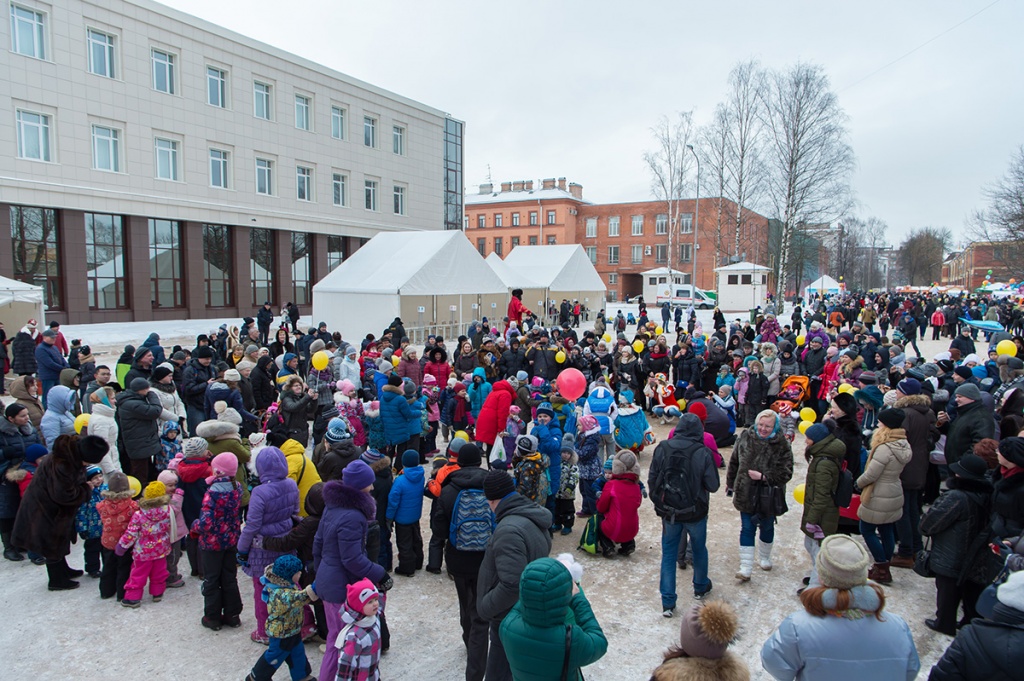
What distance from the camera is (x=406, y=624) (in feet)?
15.7

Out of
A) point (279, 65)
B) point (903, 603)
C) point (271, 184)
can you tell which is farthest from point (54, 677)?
point (279, 65)

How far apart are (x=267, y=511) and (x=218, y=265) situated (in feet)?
92.3

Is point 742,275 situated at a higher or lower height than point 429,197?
lower

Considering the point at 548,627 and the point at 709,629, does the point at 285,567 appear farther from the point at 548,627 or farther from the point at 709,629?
the point at 709,629

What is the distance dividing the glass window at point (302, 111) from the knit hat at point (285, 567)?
3225 cm

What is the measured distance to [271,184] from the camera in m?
30.9

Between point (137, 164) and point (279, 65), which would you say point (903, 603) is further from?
point (279, 65)

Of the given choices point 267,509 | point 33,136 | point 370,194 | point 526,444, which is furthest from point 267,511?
point 370,194

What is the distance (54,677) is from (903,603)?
647 cm

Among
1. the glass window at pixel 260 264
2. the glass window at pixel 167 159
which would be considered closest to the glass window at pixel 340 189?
the glass window at pixel 260 264

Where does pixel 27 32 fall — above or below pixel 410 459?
above

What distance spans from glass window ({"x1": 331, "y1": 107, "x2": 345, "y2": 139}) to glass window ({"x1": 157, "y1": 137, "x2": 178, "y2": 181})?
911 cm

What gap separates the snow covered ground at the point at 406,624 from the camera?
425 cm

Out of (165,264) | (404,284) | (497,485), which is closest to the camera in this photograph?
(497,485)
